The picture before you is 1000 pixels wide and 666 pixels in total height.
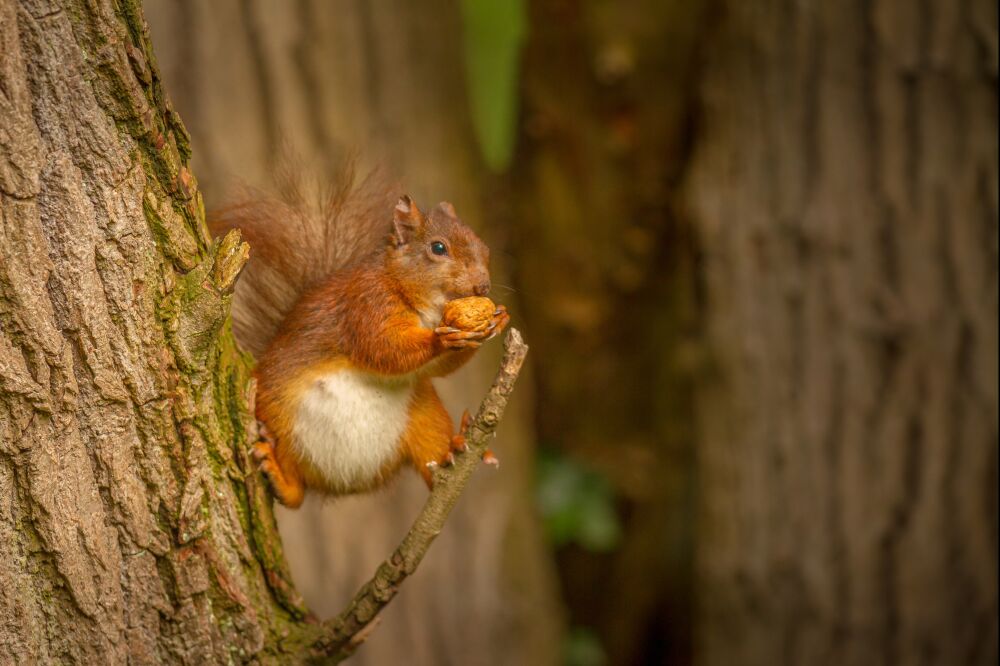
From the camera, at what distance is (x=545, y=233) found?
300 centimetres

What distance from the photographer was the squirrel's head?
4.19 feet

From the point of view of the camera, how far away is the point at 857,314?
2.26 m

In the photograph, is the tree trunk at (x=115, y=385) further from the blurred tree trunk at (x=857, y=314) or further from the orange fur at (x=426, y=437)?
the blurred tree trunk at (x=857, y=314)

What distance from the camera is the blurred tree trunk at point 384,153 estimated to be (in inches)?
87.4

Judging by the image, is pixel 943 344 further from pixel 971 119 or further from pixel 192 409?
pixel 192 409

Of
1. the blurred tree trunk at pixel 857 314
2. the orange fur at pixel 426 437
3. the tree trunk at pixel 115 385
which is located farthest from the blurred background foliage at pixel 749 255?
the tree trunk at pixel 115 385

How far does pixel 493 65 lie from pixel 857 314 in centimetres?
110

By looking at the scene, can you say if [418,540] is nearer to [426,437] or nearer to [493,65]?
[426,437]

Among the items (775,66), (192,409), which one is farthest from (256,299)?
(775,66)

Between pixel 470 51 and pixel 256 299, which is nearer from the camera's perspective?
pixel 256 299

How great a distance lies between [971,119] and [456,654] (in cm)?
193

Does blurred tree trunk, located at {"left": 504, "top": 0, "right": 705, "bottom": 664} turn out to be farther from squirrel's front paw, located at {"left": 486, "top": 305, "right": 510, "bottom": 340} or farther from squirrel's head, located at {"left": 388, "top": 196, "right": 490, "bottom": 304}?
squirrel's front paw, located at {"left": 486, "top": 305, "right": 510, "bottom": 340}

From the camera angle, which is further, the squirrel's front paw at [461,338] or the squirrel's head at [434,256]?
the squirrel's head at [434,256]

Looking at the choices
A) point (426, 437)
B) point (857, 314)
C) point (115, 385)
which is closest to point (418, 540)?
point (426, 437)
